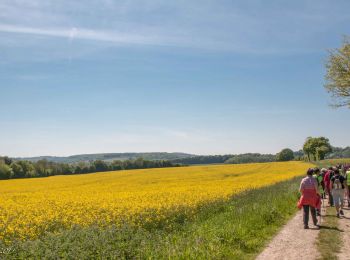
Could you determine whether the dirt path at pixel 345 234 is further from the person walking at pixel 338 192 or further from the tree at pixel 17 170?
the tree at pixel 17 170

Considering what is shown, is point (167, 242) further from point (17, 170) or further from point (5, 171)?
point (17, 170)

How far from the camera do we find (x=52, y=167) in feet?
266

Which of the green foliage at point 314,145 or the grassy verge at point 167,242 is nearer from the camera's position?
the grassy verge at point 167,242

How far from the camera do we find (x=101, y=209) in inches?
590

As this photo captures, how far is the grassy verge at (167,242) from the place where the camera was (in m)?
8.23

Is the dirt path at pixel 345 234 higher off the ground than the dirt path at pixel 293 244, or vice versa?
the dirt path at pixel 345 234

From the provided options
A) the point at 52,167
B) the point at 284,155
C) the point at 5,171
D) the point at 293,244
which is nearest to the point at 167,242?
the point at 293,244

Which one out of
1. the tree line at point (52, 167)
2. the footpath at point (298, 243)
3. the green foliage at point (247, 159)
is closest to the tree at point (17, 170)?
the tree line at point (52, 167)

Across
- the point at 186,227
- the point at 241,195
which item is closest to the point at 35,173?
the point at 241,195

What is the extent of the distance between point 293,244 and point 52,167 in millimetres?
75416

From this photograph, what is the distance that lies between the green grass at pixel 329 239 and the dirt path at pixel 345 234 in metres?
0.12

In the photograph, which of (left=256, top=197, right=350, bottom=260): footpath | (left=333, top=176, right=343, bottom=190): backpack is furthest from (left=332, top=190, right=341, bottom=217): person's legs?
(left=256, top=197, right=350, bottom=260): footpath

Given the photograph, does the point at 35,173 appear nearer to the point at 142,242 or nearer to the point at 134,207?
the point at 134,207

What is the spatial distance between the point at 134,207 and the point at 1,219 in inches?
177
